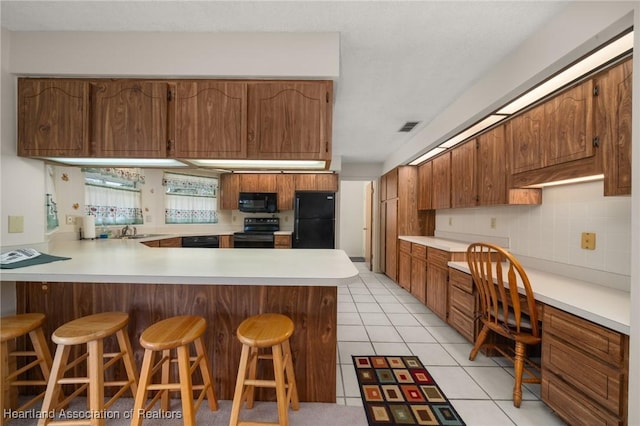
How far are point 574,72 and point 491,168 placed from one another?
3.24ft

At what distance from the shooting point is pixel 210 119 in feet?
6.27

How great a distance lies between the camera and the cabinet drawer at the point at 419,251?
11.3 feet

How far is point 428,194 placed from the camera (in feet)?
13.2

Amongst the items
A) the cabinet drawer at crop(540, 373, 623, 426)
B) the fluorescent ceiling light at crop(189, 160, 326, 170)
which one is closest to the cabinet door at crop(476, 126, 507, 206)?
the cabinet drawer at crop(540, 373, 623, 426)

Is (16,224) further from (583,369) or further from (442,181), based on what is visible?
(442,181)

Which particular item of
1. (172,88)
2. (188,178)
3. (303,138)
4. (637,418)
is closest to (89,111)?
(172,88)

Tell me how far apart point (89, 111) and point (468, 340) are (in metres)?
3.73

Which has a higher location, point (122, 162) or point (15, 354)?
point (122, 162)

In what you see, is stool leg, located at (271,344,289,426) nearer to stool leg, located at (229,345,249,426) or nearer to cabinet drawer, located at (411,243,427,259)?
stool leg, located at (229,345,249,426)

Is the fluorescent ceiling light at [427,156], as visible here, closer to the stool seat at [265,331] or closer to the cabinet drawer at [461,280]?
the cabinet drawer at [461,280]

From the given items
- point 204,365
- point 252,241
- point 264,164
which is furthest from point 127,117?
point 252,241

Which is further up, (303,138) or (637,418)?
(303,138)

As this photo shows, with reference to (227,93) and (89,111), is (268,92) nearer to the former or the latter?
(227,93)

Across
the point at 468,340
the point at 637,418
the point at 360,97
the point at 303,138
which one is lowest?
the point at 468,340
